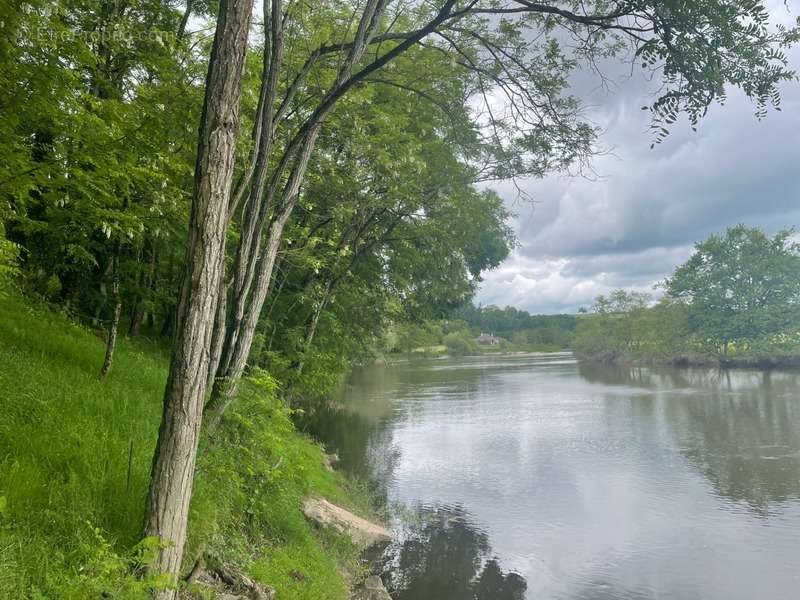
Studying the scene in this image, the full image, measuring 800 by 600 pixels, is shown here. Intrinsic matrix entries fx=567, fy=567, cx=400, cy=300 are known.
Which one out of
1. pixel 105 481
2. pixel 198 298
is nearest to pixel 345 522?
pixel 105 481

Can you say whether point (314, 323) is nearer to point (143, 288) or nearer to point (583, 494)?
point (143, 288)

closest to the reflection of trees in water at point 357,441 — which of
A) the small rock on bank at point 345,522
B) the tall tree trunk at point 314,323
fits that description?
the tall tree trunk at point 314,323

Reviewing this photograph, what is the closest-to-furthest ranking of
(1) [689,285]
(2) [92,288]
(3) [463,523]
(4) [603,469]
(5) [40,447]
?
(5) [40,447] < (2) [92,288] < (3) [463,523] < (4) [603,469] < (1) [689,285]

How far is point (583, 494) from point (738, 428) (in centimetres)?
1127

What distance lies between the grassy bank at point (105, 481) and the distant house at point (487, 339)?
367ft

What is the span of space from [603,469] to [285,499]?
11.7m

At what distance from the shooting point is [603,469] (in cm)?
1681

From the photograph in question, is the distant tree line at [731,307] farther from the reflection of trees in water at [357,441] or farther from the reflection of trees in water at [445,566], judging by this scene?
the reflection of trees in water at [445,566]

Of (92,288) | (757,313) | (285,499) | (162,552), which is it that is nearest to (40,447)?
(162,552)

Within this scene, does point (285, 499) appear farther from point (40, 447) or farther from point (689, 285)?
point (689, 285)

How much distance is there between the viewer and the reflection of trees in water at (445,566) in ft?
29.9

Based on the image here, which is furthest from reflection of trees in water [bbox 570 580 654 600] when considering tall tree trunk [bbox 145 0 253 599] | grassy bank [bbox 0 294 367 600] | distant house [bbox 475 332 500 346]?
distant house [bbox 475 332 500 346]

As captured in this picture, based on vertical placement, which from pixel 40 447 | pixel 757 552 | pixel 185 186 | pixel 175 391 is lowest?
pixel 757 552

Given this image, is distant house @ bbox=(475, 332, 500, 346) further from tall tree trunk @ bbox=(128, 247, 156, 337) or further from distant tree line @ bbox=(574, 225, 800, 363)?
tall tree trunk @ bbox=(128, 247, 156, 337)
